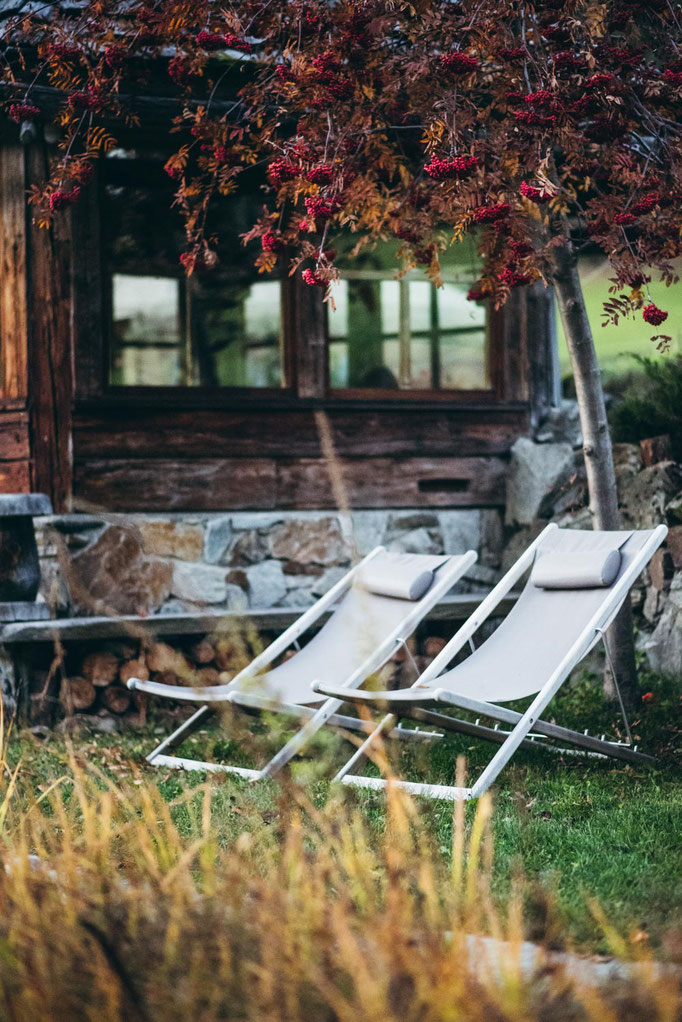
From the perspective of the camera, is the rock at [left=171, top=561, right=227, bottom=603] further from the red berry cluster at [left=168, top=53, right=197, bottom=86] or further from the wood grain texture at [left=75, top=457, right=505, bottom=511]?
the red berry cluster at [left=168, top=53, right=197, bottom=86]

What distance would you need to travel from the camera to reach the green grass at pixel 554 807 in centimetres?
274

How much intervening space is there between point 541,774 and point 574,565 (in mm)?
860

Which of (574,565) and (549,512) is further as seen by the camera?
(549,512)

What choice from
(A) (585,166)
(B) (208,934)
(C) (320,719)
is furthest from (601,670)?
(B) (208,934)

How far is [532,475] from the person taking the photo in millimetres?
7016

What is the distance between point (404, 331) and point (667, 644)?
9.10 ft

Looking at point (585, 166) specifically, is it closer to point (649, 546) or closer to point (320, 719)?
point (649, 546)

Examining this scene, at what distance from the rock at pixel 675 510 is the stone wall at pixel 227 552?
1.53 metres

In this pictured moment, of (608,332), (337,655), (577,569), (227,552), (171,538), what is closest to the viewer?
(577,569)

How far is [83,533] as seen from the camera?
6.44 m

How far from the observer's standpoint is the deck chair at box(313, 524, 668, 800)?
3.89 metres

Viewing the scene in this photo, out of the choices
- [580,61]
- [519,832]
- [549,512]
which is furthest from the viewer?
[549,512]

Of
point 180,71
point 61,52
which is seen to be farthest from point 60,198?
point 180,71

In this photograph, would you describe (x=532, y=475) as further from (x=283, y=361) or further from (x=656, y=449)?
(x=283, y=361)
